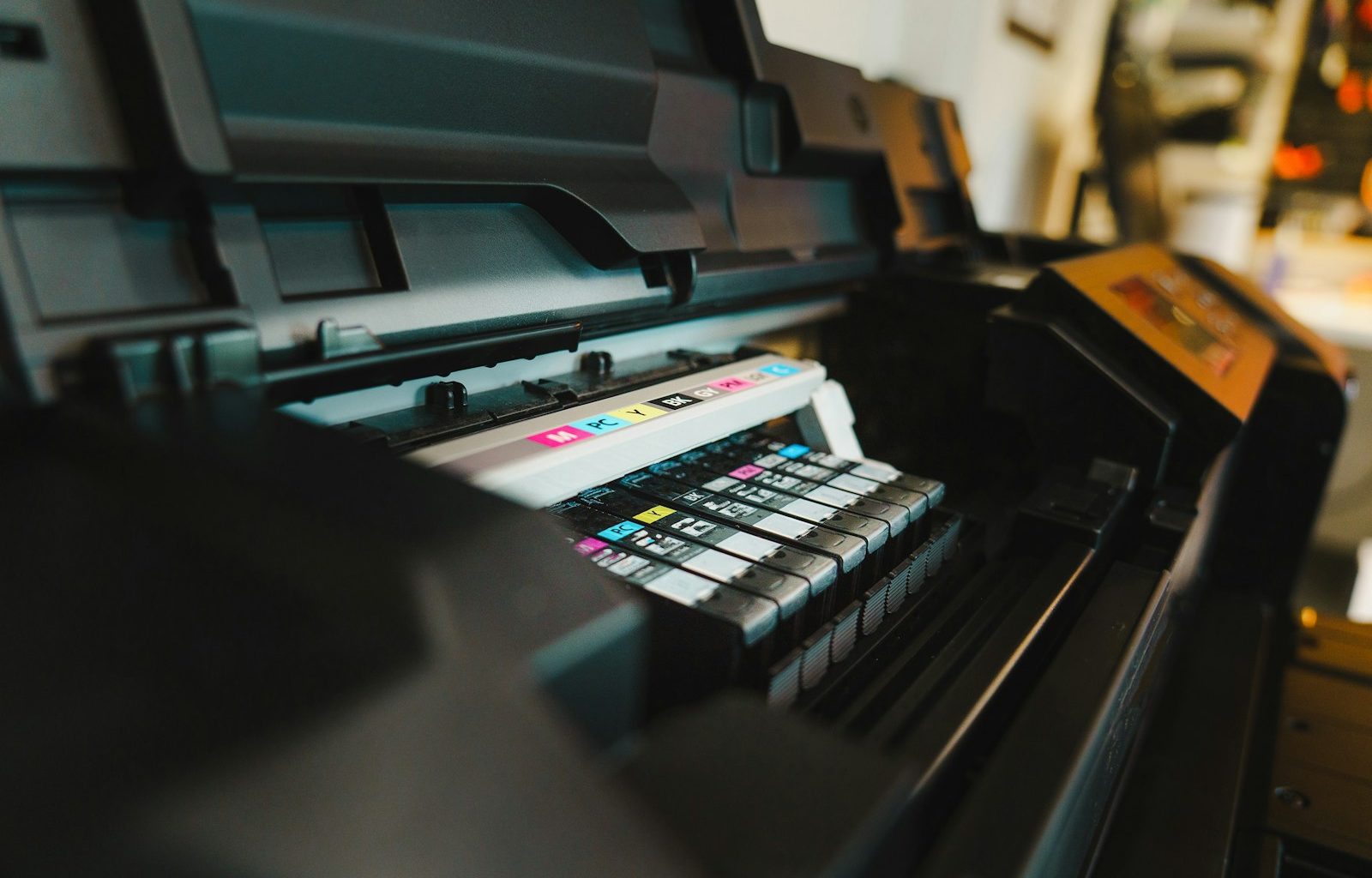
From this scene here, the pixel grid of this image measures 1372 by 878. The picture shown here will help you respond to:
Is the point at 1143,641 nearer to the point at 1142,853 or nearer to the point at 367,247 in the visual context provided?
the point at 1142,853

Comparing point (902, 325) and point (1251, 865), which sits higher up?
point (902, 325)

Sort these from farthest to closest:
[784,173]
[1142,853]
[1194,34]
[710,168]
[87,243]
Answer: [1194,34], [784,173], [710,168], [1142,853], [87,243]

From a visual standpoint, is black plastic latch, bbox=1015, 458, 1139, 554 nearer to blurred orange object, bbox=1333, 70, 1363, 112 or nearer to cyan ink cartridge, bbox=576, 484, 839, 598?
cyan ink cartridge, bbox=576, 484, 839, 598

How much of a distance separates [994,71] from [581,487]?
201 cm

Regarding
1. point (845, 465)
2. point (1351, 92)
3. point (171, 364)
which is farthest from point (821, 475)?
point (1351, 92)

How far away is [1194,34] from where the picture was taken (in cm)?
310

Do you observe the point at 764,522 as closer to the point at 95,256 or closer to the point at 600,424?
the point at 600,424

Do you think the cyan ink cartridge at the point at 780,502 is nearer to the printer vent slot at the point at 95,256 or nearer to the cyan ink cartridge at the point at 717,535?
the cyan ink cartridge at the point at 717,535

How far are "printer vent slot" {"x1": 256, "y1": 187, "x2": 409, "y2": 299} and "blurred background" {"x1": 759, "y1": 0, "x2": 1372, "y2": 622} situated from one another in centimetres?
158

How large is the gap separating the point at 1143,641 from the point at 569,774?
→ 0.54 metres

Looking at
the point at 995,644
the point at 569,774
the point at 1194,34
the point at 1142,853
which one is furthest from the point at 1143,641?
the point at 1194,34

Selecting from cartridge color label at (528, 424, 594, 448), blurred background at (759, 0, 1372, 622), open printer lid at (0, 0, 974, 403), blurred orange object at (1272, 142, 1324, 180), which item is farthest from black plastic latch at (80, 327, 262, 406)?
blurred orange object at (1272, 142, 1324, 180)

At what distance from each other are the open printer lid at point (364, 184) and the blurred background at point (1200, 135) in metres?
1.16

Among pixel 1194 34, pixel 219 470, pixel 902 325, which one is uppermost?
pixel 1194 34
